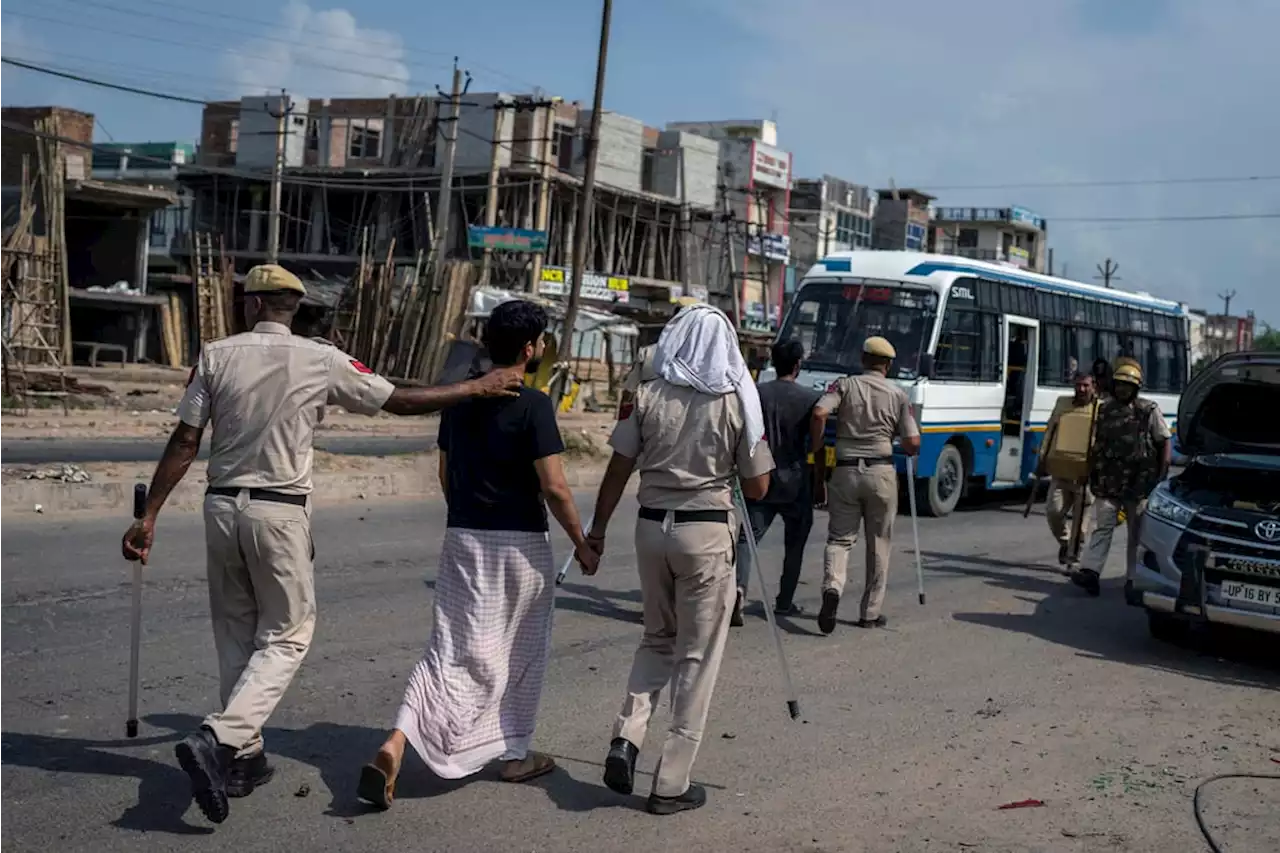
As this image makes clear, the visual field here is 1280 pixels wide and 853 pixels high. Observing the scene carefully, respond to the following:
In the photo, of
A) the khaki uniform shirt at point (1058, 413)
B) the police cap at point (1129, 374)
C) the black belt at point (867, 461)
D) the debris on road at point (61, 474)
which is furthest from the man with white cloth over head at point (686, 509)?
the debris on road at point (61, 474)

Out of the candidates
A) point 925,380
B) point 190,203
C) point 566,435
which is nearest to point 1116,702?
point 925,380

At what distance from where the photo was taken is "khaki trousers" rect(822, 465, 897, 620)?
29.8ft

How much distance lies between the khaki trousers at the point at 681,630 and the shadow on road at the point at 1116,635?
4.37 m

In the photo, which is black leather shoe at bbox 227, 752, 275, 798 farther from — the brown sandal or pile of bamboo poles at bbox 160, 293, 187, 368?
pile of bamboo poles at bbox 160, 293, 187, 368

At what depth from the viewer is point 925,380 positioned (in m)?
16.3

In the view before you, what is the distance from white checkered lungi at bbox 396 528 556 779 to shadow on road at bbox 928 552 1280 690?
4891 millimetres

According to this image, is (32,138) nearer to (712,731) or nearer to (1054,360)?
(1054,360)

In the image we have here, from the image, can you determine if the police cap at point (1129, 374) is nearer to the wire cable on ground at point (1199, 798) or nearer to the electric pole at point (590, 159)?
the wire cable on ground at point (1199, 798)

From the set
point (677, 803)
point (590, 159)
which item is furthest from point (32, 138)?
point (677, 803)

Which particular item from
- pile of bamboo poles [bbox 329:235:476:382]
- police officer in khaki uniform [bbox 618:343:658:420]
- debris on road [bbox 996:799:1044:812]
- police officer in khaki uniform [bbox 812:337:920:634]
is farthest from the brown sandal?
pile of bamboo poles [bbox 329:235:476:382]

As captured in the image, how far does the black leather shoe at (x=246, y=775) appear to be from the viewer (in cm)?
507

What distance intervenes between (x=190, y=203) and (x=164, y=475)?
51.3m

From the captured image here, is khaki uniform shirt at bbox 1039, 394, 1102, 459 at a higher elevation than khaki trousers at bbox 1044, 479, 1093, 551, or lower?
higher

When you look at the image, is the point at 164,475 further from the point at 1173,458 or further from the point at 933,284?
the point at 933,284
